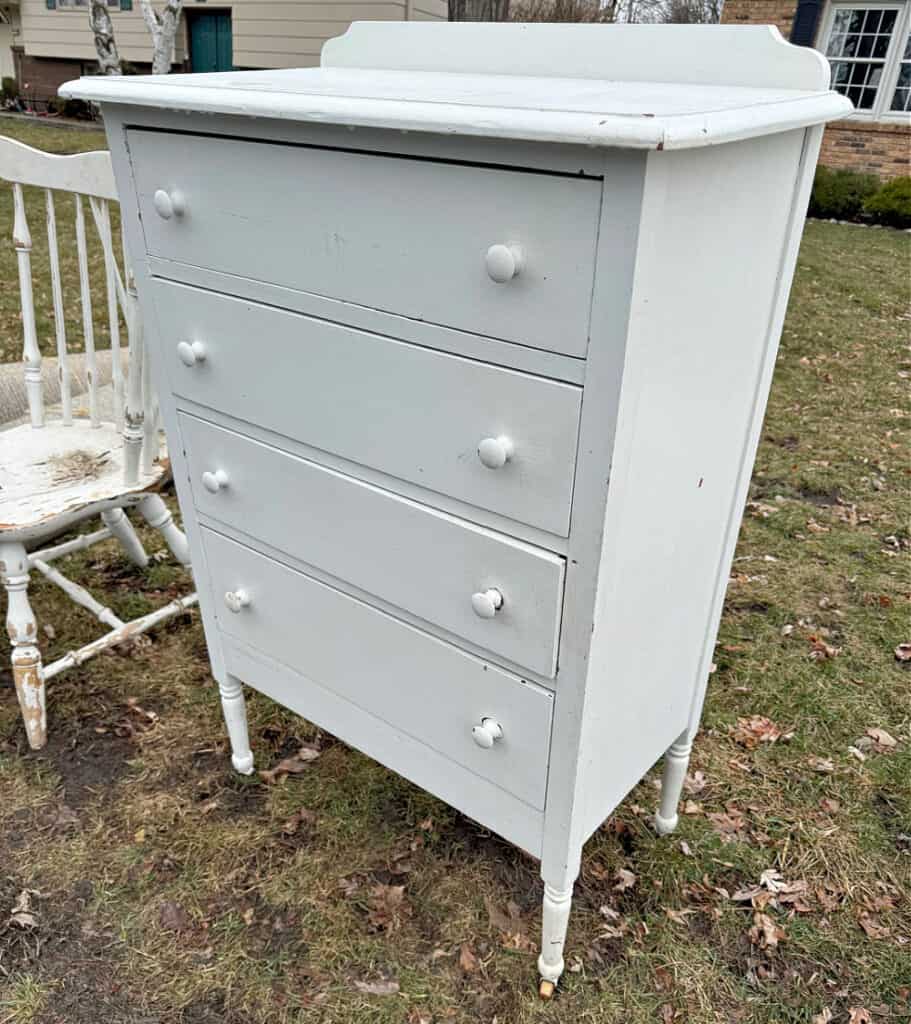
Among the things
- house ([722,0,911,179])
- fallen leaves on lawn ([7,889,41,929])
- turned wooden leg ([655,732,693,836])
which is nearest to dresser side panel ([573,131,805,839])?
turned wooden leg ([655,732,693,836])

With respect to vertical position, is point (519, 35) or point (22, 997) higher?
point (519, 35)

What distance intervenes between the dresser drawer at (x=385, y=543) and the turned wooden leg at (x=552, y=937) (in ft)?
1.89

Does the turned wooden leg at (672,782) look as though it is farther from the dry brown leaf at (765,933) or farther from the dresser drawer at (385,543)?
the dresser drawer at (385,543)

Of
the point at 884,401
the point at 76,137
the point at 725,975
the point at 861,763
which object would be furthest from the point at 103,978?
the point at 76,137

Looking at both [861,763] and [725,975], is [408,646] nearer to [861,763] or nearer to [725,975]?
[725,975]

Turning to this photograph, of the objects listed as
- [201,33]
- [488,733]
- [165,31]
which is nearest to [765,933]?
[488,733]

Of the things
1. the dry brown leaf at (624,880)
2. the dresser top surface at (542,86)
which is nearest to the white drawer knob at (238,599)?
the dresser top surface at (542,86)

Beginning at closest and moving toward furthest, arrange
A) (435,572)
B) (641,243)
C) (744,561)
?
(641,243), (435,572), (744,561)

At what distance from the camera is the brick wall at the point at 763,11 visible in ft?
37.3

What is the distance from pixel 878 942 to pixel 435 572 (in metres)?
1.44

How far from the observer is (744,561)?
Result: 135 inches

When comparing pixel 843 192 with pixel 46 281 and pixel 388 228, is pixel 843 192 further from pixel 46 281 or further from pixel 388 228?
pixel 388 228

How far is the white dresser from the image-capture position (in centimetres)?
112

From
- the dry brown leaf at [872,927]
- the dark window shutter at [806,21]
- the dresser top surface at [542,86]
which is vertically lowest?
the dry brown leaf at [872,927]
